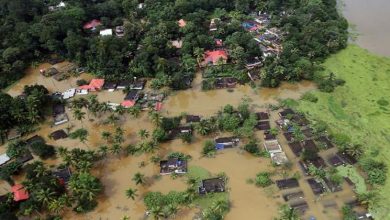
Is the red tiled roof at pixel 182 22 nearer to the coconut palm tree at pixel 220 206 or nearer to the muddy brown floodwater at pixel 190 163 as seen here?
the muddy brown floodwater at pixel 190 163

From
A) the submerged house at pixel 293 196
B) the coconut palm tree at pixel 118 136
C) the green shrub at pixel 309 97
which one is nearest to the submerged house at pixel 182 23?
the green shrub at pixel 309 97

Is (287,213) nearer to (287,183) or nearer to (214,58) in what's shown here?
(287,183)

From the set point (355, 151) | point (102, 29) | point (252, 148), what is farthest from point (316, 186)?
point (102, 29)

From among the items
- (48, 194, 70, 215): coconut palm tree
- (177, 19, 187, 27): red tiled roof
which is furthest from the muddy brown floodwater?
(177, 19, 187, 27): red tiled roof

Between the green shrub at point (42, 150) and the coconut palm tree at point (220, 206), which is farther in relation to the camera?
the green shrub at point (42, 150)

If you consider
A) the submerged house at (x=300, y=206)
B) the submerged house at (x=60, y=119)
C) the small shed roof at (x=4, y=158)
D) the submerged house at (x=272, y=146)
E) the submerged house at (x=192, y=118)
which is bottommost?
the small shed roof at (x=4, y=158)

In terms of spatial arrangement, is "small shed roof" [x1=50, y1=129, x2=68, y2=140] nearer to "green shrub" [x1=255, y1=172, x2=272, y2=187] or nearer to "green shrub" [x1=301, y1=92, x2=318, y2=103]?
"green shrub" [x1=255, y1=172, x2=272, y2=187]

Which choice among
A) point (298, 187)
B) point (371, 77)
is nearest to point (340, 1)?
point (371, 77)
